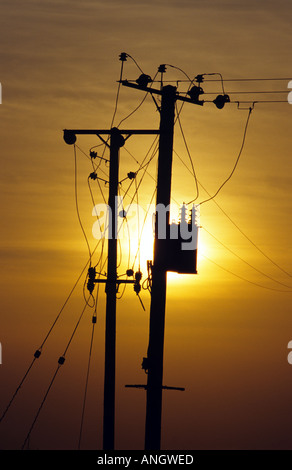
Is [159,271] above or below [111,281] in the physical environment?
below

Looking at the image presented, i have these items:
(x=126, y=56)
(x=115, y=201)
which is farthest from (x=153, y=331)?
(x=126, y=56)

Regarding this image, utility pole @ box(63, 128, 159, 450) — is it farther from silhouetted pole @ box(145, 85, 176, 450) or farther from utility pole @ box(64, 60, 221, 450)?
silhouetted pole @ box(145, 85, 176, 450)

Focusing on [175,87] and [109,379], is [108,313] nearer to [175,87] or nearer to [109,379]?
[109,379]

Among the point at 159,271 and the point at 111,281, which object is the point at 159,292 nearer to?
the point at 159,271

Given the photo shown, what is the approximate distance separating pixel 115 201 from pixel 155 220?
2891 mm

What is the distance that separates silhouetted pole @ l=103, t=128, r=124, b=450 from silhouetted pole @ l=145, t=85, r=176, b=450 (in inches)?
91.6

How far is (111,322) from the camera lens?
52656 mm

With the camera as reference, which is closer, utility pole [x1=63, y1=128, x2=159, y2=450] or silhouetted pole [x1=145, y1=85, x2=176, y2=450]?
silhouetted pole [x1=145, y1=85, x2=176, y2=450]

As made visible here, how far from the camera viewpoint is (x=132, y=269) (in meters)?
53.5

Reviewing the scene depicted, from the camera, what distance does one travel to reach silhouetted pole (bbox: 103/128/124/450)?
173ft

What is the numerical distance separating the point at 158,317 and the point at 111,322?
2.68 metres

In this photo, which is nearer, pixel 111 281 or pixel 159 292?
pixel 159 292

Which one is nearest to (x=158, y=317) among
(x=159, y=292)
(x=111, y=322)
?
(x=159, y=292)

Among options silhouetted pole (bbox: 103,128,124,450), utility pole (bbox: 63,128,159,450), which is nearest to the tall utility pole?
utility pole (bbox: 63,128,159,450)
